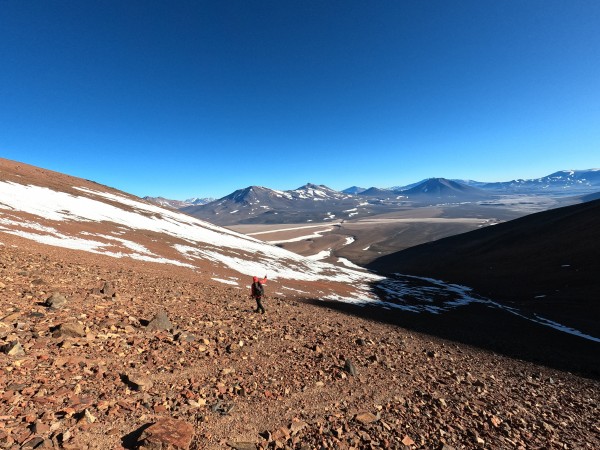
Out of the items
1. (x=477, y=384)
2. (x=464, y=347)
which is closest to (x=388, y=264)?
(x=464, y=347)

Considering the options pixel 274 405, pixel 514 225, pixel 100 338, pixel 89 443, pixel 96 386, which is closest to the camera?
pixel 89 443

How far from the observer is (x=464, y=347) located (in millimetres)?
20125

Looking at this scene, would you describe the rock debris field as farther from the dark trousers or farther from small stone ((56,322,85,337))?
the dark trousers

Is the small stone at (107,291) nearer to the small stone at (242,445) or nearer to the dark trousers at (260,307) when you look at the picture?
the dark trousers at (260,307)

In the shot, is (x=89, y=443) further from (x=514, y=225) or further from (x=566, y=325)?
(x=514, y=225)

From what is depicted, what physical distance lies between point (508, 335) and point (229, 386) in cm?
2951

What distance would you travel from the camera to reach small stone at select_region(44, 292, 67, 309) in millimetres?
11604

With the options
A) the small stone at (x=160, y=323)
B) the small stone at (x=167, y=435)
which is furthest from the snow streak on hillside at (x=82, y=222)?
the small stone at (x=167, y=435)

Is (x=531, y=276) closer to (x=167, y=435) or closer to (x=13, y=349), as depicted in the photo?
(x=167, y=435)

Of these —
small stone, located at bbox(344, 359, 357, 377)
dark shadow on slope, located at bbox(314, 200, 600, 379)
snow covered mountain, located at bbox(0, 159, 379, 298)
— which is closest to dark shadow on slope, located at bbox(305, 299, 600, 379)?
dark shadow on slope, located at bbox(314, 200, 600, 379)

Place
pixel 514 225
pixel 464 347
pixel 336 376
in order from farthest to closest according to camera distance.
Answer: pixel 514 225
pixel 464 347
pixel 336 376

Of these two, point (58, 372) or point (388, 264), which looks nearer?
point (58, 372)

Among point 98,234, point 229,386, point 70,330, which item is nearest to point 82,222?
point 98,234

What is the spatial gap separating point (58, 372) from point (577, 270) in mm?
74073
